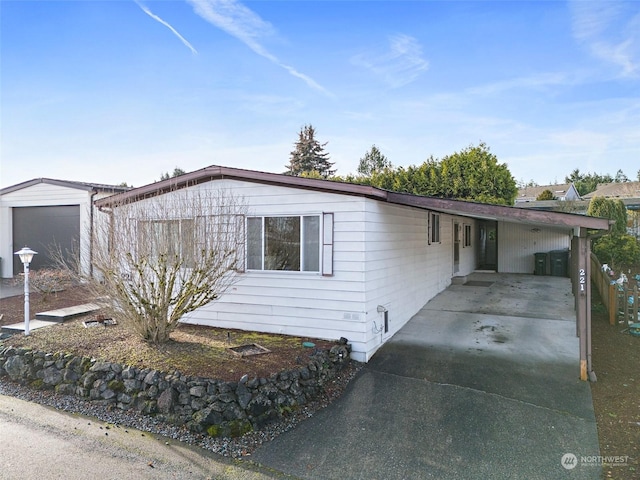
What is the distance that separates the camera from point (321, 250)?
609 cm

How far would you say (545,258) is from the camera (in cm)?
1489

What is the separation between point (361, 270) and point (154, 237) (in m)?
3.16


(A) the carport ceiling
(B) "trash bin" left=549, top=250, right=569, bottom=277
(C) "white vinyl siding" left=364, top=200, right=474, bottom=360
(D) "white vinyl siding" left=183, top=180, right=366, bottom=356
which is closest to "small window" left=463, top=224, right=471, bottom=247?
(B) "trash bin" left=549, top=250, right=569, bottom=277

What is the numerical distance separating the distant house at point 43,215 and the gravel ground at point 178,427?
7988 millimetres

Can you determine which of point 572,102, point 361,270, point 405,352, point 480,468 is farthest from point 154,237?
point 572,102

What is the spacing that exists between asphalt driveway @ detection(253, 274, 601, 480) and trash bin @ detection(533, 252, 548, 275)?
27.7 feet

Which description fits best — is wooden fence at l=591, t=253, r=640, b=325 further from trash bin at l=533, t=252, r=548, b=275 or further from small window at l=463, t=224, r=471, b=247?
trash bin at l=533, t=252, r=548, b=275

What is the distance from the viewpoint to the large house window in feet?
20.4

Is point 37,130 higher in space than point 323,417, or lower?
higher

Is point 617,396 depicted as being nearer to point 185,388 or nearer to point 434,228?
point 185,388

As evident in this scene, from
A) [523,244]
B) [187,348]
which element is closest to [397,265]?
[187,348]

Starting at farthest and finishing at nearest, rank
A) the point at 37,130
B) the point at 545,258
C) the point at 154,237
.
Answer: the point at 545,258 < the point at 37,130 < the point at 154,237

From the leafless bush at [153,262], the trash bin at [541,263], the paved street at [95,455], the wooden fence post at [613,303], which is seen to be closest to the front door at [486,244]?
the trash bin at [541,263]

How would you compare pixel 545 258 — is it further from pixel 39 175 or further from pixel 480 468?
pixel 39 175
